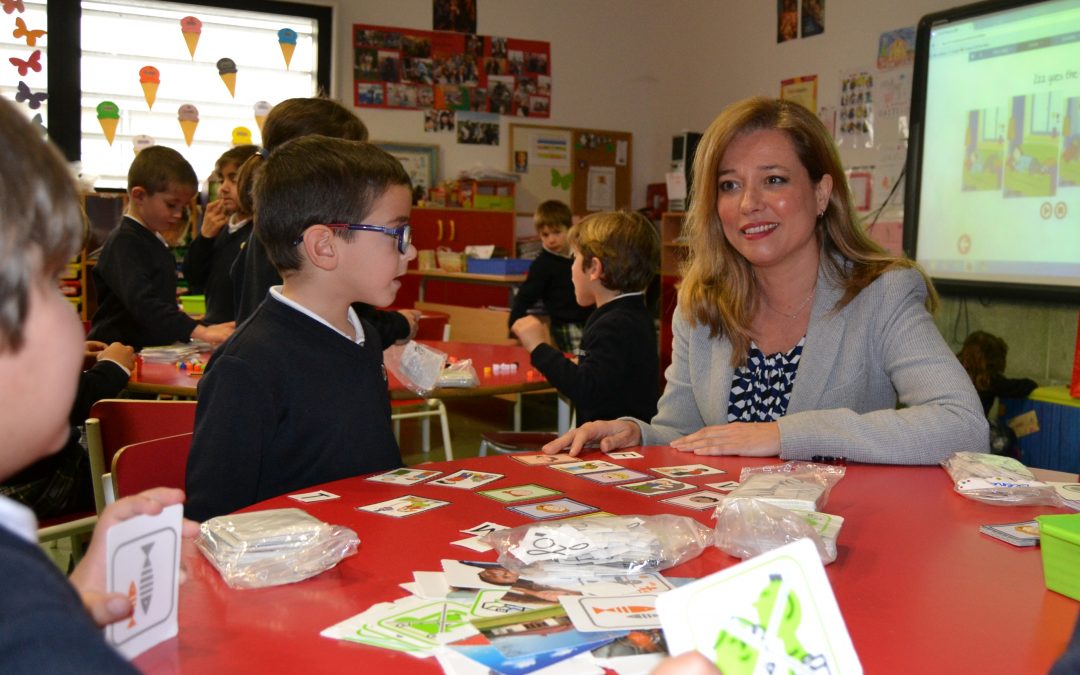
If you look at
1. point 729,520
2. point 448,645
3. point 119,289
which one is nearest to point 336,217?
point 729,520

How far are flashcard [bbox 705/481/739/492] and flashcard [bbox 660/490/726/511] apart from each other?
3 centimetres

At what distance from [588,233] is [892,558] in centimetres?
243

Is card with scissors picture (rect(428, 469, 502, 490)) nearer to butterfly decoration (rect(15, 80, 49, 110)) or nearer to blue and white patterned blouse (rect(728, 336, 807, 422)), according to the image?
blue and white patterned blouse (rect(728, 336, 807, 422))

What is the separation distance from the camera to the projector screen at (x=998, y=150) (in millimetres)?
4215

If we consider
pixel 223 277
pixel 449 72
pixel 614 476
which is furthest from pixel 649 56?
pixel 614 476

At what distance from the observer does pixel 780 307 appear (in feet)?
7.45

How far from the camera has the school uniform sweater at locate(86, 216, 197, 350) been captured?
398 cm

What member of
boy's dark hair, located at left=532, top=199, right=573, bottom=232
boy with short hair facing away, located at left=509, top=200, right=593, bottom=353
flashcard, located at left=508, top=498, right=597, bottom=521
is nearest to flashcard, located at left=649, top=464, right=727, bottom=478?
flashcard, located at left=508, top=498, right=597, bottom=521

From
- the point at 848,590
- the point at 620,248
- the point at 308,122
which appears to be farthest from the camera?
the point at 620,248

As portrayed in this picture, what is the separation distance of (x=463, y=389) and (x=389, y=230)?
1149mm

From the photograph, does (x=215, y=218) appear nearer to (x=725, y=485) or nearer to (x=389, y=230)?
(x=389, y=230)

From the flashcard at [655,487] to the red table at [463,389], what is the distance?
1.46 metres

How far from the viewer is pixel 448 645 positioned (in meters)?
0.91

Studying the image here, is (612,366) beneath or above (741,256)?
beneath
